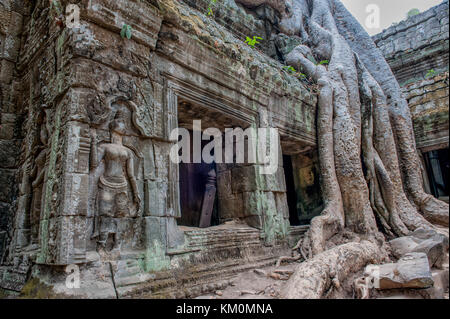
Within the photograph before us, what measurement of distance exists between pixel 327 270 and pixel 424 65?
821cm

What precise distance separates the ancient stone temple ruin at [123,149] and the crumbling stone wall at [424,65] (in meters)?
3.72

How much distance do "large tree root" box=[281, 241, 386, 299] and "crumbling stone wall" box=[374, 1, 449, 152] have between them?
4.08 m

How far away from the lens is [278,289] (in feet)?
10.3

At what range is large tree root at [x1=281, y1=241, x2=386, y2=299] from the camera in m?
2.73

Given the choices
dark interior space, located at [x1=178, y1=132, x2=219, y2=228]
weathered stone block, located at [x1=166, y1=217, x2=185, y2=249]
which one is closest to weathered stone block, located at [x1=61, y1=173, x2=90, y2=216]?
weathered stone block, located at [x1=166, y1=217, x2=185, y2=249]

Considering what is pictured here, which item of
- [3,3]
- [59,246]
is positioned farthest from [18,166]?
[3,3]

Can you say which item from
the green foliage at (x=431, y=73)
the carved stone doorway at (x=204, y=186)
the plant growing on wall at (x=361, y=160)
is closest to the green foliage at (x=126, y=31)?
the carved stone doorway at (x=204, y=186)

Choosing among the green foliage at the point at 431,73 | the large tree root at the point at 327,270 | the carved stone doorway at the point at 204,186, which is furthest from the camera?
the green foliage at the point at 431,73

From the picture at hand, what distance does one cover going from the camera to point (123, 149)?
3.09 meters

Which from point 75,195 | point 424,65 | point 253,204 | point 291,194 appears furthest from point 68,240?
point 424,65

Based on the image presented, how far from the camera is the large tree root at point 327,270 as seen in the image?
2.73m

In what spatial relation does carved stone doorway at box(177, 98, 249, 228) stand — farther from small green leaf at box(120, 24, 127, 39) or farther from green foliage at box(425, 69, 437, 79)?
green foliage at box(425, 69, 437, 79)

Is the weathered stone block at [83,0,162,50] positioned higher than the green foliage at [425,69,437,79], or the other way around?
the green foliage at [425,69,437,79]

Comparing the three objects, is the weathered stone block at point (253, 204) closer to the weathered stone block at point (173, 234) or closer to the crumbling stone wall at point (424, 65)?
the weathered stone block at point (173, 234)
